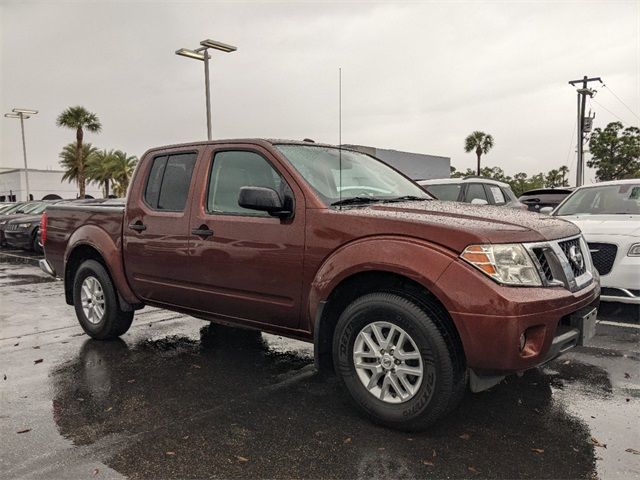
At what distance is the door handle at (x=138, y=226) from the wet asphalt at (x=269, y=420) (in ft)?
3.82

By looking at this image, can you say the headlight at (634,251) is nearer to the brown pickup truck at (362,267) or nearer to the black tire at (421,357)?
the brown pickup truck at (362,267)

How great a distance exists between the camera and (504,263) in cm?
307

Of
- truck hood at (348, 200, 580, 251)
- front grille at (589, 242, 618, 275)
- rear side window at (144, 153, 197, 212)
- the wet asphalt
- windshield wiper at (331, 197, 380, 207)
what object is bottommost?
the wet asphalt

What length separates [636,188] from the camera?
7047 millimetres

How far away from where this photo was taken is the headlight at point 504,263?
304cm

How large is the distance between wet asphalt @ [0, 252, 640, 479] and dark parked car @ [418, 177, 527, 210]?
5198 mm

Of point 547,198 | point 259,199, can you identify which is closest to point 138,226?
point 259,199

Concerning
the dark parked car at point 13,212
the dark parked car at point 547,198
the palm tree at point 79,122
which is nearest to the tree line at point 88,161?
the palm tree at point 79,122

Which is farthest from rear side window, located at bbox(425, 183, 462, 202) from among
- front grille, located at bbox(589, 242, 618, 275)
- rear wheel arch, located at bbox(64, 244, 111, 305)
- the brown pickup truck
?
rear wheel arch, located at bbox(64, 244, 111, 305)

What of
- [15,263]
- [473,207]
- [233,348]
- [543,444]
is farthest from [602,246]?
[15,263]

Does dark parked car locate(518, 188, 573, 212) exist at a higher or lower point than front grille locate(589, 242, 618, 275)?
higher

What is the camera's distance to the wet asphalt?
2910 millimetres

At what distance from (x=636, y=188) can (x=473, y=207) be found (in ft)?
14.2

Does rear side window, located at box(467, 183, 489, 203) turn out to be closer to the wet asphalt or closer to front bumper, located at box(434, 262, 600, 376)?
the wet asphalt
